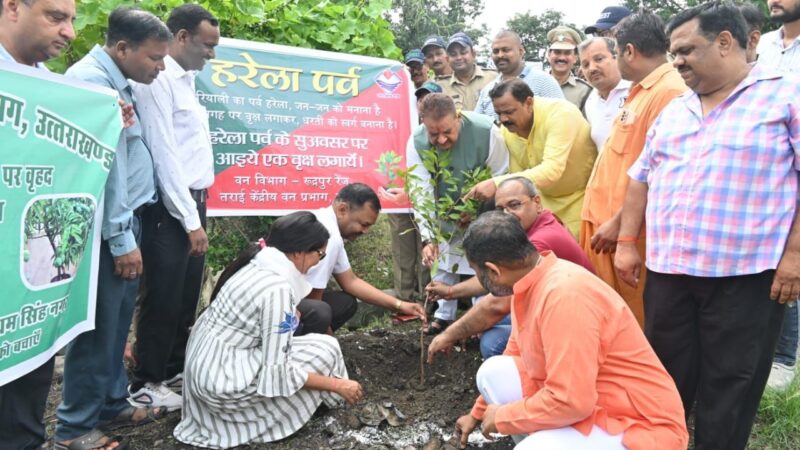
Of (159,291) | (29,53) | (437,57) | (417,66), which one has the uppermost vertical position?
(437,57)

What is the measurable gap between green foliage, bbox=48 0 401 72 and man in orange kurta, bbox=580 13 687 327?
265 centimetres

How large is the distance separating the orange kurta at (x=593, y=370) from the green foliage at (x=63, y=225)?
1788 millimetres

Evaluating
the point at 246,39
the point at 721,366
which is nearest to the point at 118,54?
the point at 246,39

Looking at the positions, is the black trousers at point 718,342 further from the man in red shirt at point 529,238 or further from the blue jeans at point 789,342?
the blue jeans at point 789,342

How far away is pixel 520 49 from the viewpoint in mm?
5234

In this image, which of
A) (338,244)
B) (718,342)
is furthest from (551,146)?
(718,342)

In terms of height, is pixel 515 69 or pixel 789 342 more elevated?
pixel 515 69

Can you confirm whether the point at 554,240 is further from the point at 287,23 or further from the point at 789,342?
the point at 287,23

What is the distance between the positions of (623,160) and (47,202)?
8.84ft

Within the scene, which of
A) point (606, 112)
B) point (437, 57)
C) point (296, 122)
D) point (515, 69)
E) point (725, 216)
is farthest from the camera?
point (437, 57)

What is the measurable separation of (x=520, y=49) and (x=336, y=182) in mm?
1999

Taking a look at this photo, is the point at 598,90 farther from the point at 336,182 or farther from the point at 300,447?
the point at 300,447

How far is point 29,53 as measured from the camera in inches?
87.7

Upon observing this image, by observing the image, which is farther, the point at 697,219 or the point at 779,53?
the point at 779,53
